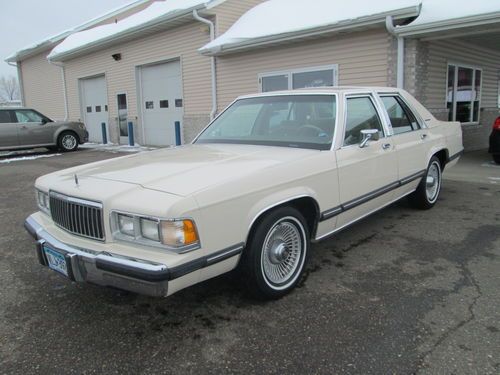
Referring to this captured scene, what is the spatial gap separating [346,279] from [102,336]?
6.30 ft

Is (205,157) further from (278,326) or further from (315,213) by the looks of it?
(278,326)

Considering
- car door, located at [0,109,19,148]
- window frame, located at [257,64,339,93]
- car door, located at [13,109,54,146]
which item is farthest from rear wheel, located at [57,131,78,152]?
window frame, located at [257,64,339,93]

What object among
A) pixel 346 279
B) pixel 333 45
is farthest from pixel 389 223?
pixel 333 45

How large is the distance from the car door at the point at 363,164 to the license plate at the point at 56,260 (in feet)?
7.11

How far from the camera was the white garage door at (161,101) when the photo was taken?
14.1 meters

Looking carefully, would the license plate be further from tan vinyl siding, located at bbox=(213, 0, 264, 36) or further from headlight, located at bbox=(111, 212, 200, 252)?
tan vinyl siding, located at bbox=(213, 0, 264, 36)

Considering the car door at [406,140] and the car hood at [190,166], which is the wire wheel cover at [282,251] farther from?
the car door at [406,140]

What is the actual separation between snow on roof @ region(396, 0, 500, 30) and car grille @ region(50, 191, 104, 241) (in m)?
7.26

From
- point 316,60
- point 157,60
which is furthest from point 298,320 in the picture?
point 157,60

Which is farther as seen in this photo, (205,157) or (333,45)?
(333,45)

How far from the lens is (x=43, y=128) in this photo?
46.1ft

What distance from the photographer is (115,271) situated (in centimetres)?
255

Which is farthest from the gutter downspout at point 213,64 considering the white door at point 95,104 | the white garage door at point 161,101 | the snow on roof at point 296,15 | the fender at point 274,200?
the fender at point 274,200

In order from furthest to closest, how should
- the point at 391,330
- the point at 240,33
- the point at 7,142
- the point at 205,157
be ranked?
the point at 7,142, the point at 240,33, the point at 205,157, the point at 391,330
